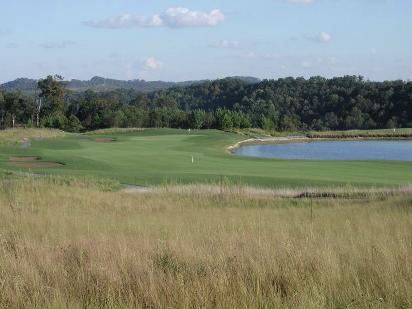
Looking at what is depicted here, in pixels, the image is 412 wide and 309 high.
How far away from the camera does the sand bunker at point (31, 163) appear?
37134 millimetres

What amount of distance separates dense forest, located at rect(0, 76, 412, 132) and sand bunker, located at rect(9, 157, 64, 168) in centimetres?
6891

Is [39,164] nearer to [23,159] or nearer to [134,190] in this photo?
[23,159]

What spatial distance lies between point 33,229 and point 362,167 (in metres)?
33.9

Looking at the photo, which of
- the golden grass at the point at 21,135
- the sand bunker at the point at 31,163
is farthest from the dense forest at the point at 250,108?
the sand bunker at the point at 31,163

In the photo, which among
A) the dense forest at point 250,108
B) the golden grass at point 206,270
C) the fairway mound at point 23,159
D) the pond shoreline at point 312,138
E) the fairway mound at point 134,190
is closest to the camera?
the golden grass at point 206,270

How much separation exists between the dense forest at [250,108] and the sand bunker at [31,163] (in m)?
68.9

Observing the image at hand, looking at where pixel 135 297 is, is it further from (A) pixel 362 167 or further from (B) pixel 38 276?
(A) pixel 362 167

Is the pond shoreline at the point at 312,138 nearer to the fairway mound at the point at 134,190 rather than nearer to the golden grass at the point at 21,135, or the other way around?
the golden grass at the point at 21,135

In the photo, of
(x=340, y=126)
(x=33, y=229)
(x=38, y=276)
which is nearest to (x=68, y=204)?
(x=33, y=229)

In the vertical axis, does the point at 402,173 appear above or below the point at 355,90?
below

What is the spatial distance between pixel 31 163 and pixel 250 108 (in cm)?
12114

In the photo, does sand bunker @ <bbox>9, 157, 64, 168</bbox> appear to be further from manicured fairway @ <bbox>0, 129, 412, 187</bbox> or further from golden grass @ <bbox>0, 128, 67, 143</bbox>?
golden grass @ <bbox>0, 128, 67, 143</bbox>

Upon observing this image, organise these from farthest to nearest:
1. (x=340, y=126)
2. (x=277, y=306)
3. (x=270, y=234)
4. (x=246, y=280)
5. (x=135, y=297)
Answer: (x=340, y=126) < (x=270, y=234) < (x=246, y=280) < (x=135, y=297) < (x=277, y=306)

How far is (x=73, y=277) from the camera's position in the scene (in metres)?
5.41
